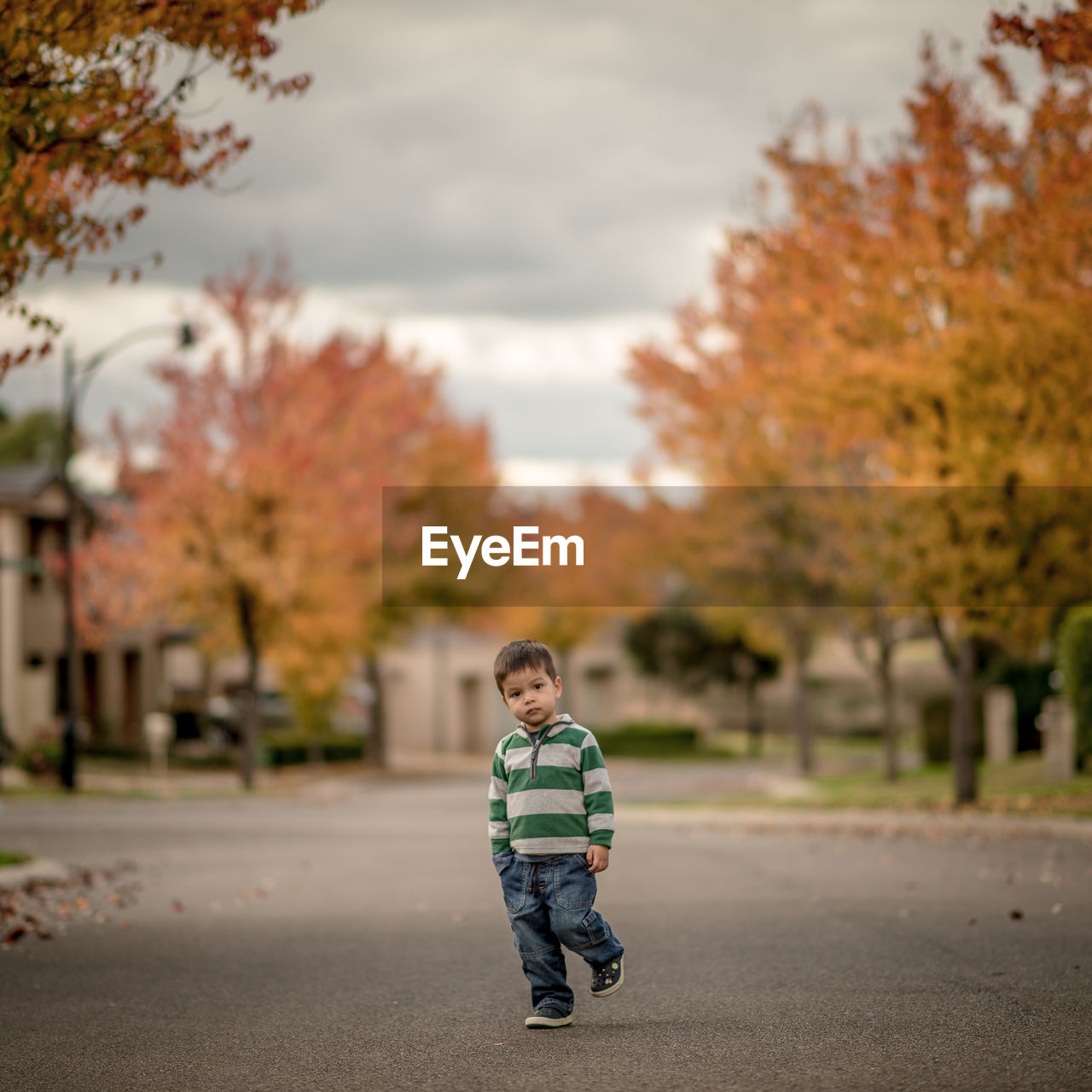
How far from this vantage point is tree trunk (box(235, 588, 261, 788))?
1134 inches

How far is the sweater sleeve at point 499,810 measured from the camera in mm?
6105

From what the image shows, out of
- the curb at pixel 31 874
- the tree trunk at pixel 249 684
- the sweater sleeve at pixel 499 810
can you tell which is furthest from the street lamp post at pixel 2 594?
the sweater sleeve at pixel 499 810

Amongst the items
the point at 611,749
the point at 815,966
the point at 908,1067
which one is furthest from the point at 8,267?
the point at 611,749

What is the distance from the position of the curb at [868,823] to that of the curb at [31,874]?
8655 mm

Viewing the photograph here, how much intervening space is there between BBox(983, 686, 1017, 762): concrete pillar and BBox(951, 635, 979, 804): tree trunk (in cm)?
764

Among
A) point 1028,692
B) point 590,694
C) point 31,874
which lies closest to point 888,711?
point 1028,692

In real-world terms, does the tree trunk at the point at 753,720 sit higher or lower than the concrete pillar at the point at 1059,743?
lower

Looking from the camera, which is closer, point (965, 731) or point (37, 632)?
point (965, 731)

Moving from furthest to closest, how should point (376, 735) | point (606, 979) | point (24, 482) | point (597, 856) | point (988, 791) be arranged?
point (376, 735)
point (24, 482)
point (988, 791)
point (606, 979)
point (597, 856)

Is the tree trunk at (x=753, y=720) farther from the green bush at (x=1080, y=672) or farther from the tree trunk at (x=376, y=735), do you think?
the green bush at (x=1080, y=672)

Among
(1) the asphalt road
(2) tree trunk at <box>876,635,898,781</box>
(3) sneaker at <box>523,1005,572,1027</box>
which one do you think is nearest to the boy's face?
(3) sneaker at <box>523,1005,572,1027</box>

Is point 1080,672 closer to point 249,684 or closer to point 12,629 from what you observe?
point 249,684

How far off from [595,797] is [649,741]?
4085cm

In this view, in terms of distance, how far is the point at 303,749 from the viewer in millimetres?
39375
